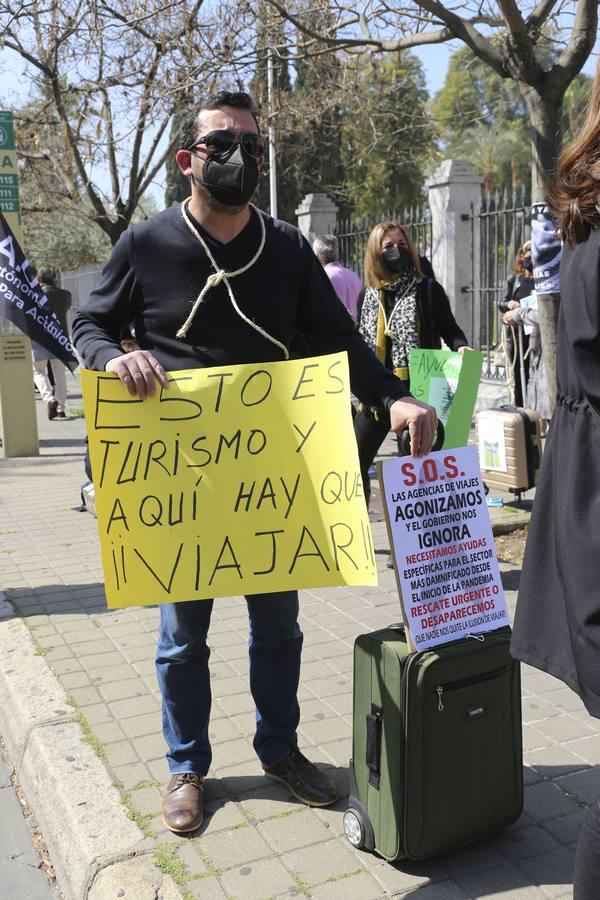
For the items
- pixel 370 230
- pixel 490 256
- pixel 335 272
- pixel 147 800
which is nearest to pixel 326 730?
pixel 147 800

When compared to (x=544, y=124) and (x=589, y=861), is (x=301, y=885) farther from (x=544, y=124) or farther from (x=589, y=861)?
(x=544, y=124)

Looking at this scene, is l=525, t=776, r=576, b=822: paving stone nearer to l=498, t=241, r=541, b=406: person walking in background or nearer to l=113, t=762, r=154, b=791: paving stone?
l=113, t=762, r=154, b=791: paving stone

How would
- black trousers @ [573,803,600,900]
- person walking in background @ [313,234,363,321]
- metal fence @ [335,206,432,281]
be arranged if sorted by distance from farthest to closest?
1. metal fence @ [335,206,432,281]
2. person walking in background @ [313,234,363,321]
3. black trousers @ [573,803,600,900]

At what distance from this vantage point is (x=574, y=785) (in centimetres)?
309

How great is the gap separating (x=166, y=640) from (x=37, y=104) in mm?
13745

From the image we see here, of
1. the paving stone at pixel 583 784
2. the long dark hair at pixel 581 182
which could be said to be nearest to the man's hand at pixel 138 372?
the long dark hair at pixel 581 182

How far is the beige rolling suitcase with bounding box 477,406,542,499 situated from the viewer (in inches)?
252

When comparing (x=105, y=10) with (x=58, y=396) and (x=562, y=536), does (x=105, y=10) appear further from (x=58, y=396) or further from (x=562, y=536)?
(x=562, y=536)

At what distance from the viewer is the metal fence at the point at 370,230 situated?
12242mm

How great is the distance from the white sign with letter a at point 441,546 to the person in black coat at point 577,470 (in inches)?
25.8

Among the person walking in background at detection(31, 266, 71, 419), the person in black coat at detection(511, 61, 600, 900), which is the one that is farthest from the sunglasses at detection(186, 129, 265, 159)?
the person walking in background at detection(31, 266, 71, 419)

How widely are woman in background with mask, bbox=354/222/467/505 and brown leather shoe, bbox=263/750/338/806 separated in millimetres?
2600

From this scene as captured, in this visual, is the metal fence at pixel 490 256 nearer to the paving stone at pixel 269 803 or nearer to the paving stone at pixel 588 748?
the paving stone at pixel 588 748

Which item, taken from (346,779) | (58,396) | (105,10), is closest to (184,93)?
(105,10)
